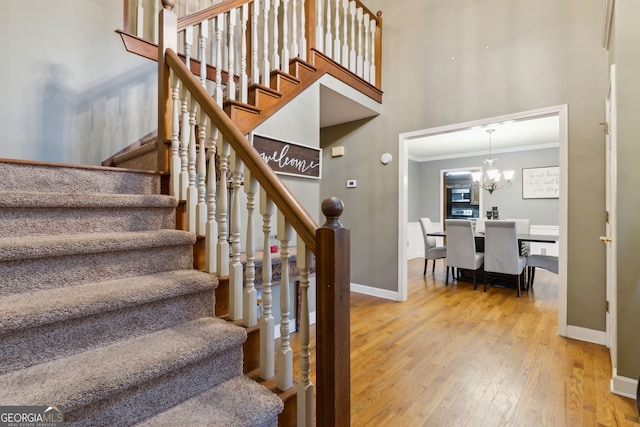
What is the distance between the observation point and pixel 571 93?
8.49 ft

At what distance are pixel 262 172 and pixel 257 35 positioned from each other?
77.1 inches

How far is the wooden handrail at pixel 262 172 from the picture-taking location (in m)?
1.06

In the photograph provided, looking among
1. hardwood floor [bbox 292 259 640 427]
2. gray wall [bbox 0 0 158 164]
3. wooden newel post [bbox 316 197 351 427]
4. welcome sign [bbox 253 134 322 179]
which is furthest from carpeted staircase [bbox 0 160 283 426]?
gray wall [bbox 0 0 158 164]

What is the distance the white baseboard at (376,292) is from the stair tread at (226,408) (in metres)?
2.74

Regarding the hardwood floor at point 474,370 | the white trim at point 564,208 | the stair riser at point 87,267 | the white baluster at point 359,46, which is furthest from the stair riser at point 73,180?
the white trim at point 564,208

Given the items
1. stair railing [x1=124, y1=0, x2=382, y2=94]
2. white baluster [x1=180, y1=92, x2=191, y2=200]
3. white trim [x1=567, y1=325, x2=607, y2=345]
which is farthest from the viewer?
white trim [x1=567, y1=325, x2=607, y2=345]

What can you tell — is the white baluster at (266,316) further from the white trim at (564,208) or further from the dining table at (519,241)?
the dining table at (519,241)

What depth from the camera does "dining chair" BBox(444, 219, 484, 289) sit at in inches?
161

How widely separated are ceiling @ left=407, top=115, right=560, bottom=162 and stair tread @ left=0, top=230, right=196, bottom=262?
381 centimetres

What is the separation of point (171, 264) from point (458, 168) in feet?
22.3

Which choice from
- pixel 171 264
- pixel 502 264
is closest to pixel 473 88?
pixel 502 264

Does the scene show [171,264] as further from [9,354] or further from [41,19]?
[41,19]

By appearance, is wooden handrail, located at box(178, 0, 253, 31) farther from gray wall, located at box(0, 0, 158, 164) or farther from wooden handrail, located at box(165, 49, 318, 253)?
gray wall, located at box(0, 0, 158, 164)

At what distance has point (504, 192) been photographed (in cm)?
633
